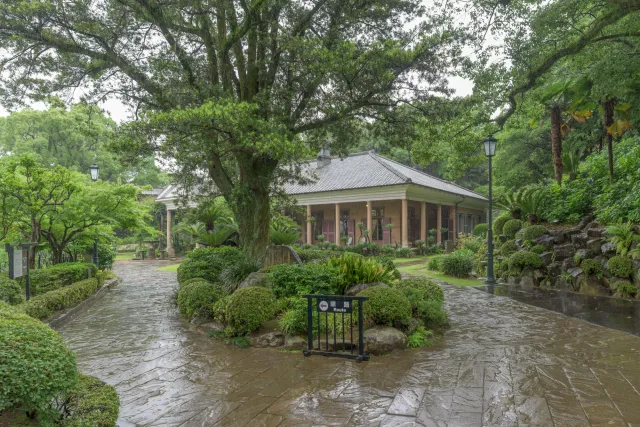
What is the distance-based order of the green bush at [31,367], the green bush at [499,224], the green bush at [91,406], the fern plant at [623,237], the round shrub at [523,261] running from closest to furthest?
the green bush at [31,367], the green bush at [91,406], the fern plant at [623,237], the round shrub at [523,261], the green bush at [499,224]

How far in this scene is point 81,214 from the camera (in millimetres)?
10570

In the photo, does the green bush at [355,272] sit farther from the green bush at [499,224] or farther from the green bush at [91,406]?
the green bush at [499,224]

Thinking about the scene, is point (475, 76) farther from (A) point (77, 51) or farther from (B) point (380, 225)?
(B) point (380, 225)

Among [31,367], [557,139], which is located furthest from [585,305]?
[31,367]

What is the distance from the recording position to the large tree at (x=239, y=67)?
26.0 feet

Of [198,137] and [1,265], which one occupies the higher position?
[198,137]

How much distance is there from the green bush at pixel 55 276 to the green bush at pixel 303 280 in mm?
6247

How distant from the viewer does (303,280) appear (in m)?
7.35

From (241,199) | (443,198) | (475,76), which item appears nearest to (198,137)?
(241,199)

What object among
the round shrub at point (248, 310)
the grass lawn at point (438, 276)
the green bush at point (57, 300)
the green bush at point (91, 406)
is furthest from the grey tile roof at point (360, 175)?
the green bush at point (91, 406)

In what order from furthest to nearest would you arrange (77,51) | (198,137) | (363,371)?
(77,51) → (198,137) → (363,371)

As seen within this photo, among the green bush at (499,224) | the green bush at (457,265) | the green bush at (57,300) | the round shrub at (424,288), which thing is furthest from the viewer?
the green bush at (499,224)

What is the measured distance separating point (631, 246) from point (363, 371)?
27.5ft

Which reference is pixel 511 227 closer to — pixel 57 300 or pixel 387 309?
pixel 387 309
